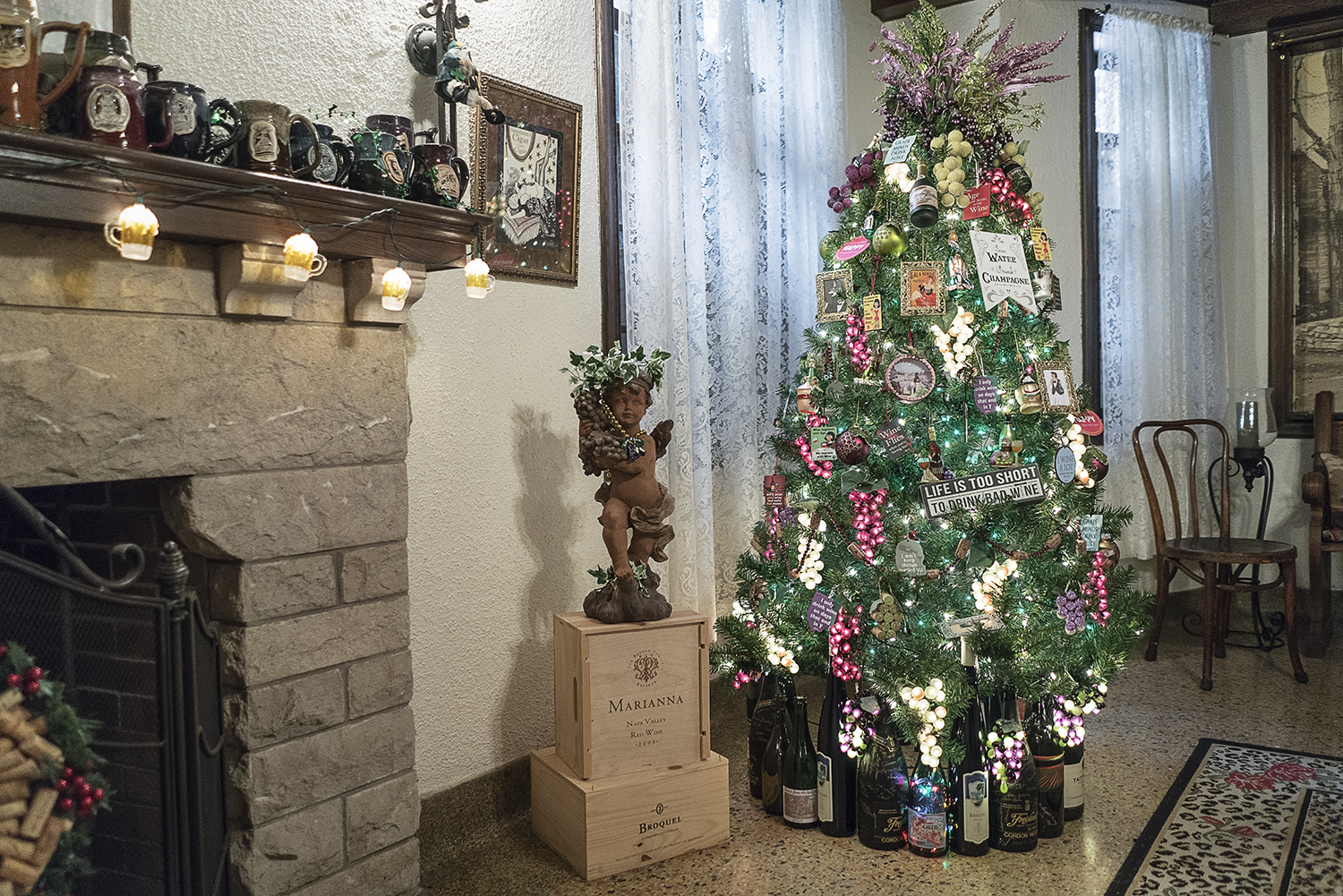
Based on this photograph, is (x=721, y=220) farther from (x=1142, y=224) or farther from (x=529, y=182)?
(x=1142, y=224)

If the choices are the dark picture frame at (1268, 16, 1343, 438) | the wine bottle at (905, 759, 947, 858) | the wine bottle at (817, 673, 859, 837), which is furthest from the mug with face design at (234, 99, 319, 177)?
the dark picture frame at (1268, 16, 1343, 438)

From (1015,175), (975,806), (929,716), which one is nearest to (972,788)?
(975,806)

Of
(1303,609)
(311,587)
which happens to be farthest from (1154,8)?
(311,587)

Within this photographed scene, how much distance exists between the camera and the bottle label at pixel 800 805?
7.93 ft

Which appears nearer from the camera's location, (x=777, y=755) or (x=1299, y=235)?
(x=777, y=755)

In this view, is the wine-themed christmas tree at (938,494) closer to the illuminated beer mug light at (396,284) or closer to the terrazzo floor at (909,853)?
the terrazzo floor at (909,853)

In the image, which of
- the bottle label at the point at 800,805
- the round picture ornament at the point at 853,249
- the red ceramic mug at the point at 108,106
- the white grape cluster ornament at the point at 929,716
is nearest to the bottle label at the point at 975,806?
the white grape cluster ornament at the point at 929,716

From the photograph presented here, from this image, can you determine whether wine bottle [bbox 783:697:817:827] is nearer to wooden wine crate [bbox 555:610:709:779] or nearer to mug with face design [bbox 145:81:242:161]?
wooden wine crate [bbox 555:610:709:779]

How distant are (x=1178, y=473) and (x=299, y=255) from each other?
400cm

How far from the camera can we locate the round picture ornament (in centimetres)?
249

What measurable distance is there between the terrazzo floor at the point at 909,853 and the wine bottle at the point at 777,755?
46mm

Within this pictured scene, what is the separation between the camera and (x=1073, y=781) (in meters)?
2.46

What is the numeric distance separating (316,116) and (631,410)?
92cm

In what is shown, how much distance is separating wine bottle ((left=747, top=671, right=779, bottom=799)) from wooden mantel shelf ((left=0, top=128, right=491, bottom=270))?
1413 mm
